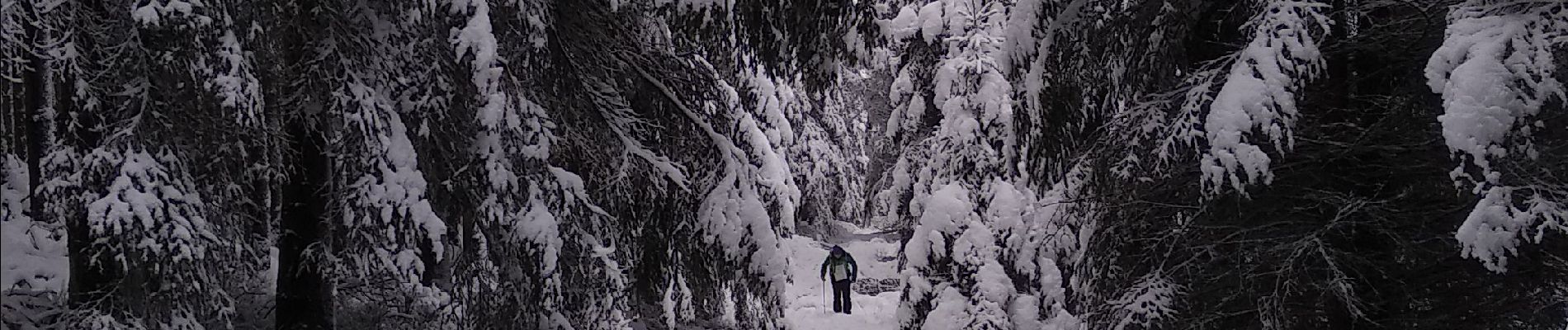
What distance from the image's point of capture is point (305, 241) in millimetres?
5840

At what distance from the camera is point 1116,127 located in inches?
233

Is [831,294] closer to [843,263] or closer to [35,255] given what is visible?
[843,263]

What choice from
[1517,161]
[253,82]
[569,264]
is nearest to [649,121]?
[569,264]

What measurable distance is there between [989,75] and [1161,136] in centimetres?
565

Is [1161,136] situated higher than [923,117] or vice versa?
[923,117]

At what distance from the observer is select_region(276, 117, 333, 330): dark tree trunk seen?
5734 mm

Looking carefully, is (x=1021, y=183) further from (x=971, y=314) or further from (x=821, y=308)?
(x=821, y=308)

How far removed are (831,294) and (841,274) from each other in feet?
9.68

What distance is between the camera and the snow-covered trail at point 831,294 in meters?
15.6

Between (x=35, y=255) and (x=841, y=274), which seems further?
(x=841, y=274)

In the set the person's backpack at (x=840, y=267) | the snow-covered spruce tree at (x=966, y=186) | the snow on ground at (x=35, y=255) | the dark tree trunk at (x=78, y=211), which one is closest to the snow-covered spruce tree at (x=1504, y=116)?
the dark tree trunk at (x=78, y=211)

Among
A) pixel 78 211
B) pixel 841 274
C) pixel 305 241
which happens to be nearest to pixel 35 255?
pixel 305 241

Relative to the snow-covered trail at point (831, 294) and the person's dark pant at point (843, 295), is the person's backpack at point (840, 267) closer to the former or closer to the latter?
the person's dark pant at point (843, 295)

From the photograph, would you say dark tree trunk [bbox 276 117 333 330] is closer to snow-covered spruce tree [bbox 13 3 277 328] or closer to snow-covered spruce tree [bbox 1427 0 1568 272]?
snow-covered spruce tree [bbox 13 3 277 328]
